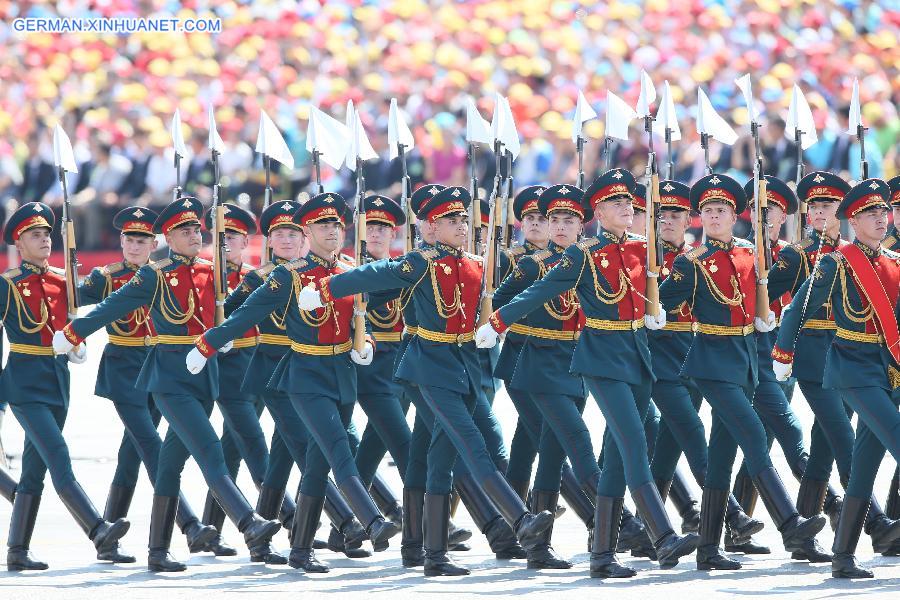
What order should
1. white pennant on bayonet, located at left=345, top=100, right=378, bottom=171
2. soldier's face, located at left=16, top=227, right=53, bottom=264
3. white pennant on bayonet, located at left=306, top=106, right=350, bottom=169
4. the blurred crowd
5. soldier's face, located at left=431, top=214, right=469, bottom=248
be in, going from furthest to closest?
the blurred crowd, white pennant on bayonet, located at left=306, top=106, right=350, bottom=169, white pennant on bayonet, located at left=345, top=100, right=378, bottom=171, soldier's face, located at left=16, top=227, right=53, bottom=264, soldier's face, located at left=431, top=214, right=469, bottom=248

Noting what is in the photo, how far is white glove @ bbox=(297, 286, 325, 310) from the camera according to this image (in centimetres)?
826

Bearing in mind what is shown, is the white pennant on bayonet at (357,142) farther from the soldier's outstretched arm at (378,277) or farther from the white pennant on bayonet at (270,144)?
the soldier's outstretched arm at (378,277)

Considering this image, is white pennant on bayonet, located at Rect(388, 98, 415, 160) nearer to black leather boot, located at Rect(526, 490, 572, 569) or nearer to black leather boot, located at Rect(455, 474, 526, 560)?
black leather boot, located at Rect(455, 474, 526, 560)

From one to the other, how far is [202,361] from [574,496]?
5.97ft

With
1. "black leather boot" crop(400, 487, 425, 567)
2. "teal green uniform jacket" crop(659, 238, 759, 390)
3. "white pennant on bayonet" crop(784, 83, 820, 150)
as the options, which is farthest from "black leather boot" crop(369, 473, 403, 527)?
"white pennant on bayonet" crop(784, 83, 820, 150)

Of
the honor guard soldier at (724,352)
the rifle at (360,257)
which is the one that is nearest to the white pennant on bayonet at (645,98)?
the honor guard soldier at (724,352)

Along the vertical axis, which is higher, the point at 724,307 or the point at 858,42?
the point at 858,42

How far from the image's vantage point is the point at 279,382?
28.0 feet

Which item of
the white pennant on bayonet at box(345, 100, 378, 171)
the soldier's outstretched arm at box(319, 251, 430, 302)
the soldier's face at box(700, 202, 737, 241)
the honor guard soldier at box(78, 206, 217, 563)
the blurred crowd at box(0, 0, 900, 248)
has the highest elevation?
the blurred crowd at box(0, 0, 900, 248)

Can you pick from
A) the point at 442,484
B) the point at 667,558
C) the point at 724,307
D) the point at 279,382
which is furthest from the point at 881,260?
the point at 279,382

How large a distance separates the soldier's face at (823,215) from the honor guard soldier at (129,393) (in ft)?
10.3

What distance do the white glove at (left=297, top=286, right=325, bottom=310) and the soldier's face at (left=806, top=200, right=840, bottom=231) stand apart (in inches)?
100

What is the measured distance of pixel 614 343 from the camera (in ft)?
26.7

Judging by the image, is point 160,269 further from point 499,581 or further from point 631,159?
point 631,159
